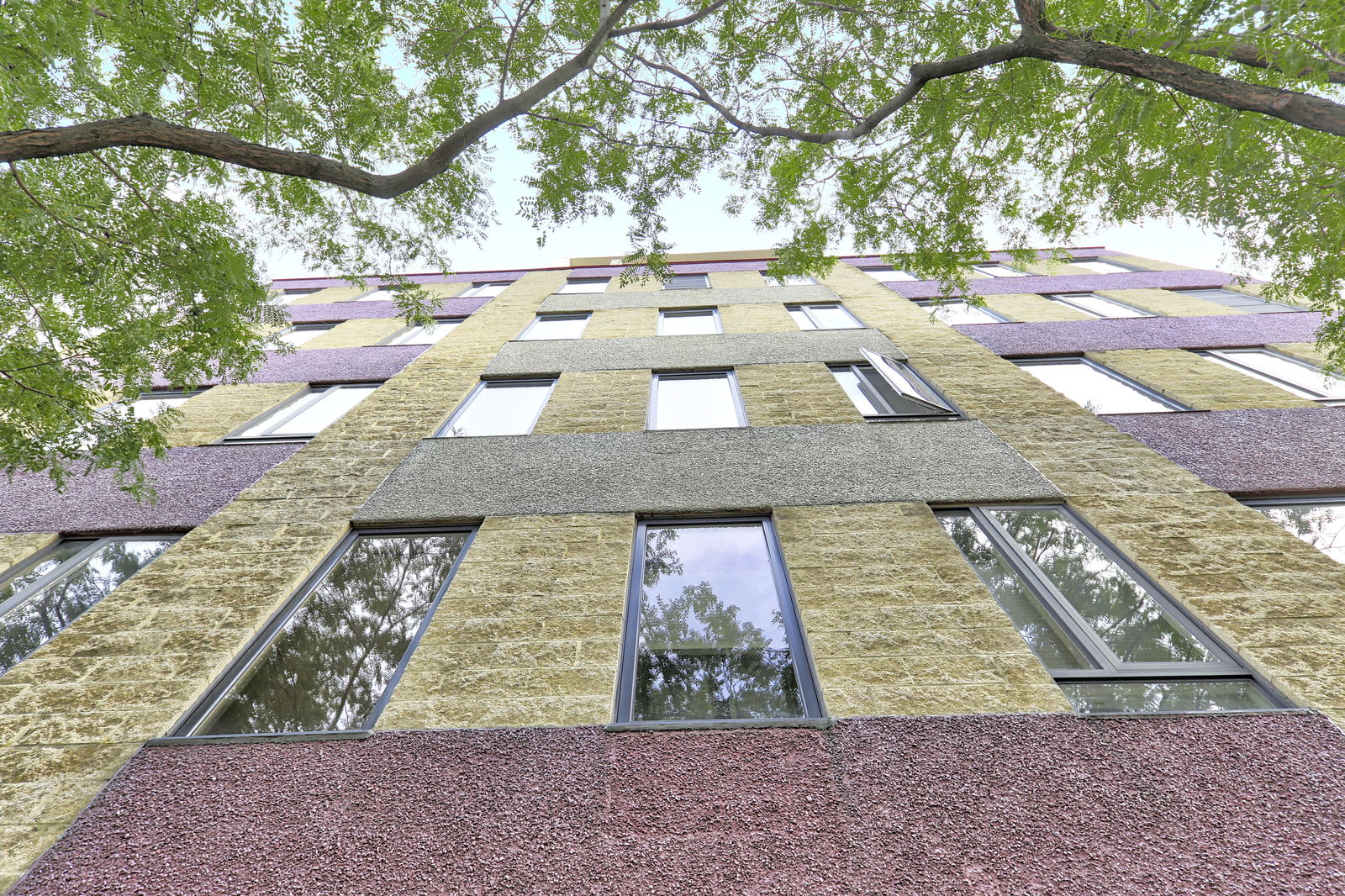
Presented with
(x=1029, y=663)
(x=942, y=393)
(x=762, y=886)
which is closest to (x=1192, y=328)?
(x=942, y=393)

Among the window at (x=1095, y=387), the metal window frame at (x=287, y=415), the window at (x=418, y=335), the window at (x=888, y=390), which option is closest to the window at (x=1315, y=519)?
the window at (x=1095, y=387)

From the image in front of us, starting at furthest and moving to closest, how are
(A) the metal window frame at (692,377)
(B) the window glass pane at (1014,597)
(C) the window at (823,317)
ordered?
(C) the window at (823,317) → (A) the metal window frame at (692,377) → (B) the window glass pane at (1014,597)

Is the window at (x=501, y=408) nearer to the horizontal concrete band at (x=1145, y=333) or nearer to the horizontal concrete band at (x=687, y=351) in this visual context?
the horizontal concrete band at (x=687, y=351)

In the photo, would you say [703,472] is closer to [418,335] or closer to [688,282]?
[418,335]

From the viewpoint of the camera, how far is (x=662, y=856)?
232cm

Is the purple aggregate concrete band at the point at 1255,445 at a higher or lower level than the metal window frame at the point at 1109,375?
lower

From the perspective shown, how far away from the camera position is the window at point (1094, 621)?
10.1 ft

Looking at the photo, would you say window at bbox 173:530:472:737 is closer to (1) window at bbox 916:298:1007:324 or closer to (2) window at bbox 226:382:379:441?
(2) window at bbox 226:382:379:441

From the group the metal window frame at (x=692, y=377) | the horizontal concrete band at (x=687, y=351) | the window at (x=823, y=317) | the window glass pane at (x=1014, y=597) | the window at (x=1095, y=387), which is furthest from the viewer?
the window at (x=823, y=317)

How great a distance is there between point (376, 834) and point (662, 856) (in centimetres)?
125

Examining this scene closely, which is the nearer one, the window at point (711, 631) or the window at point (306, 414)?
the window at point (711, 631)

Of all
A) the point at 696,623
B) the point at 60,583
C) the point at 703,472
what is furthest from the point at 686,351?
the point at 60,583

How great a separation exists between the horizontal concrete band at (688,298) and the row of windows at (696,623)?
21.6 ft

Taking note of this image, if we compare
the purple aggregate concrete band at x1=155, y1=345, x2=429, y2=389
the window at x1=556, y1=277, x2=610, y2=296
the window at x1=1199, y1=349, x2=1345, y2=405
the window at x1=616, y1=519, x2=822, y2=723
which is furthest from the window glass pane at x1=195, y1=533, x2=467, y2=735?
the window at x1=1199, y1=349, x2=1345, y2=405
